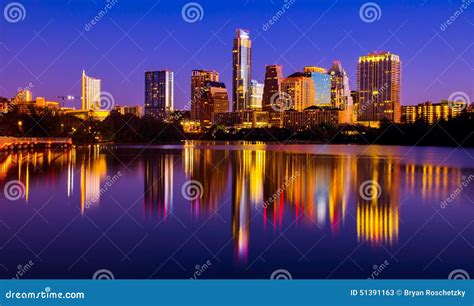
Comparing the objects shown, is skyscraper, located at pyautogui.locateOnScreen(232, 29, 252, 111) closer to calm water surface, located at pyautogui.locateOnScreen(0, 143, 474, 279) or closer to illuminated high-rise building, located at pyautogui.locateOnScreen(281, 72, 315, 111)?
illuminated high-rise building, located at pyautogui.locateOnScreen(281, 72, 315, 111)

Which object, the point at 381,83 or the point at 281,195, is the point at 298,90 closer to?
the point at 381,83

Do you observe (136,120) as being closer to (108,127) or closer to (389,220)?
(108,127)

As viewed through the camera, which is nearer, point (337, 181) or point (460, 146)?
point (337, 181)

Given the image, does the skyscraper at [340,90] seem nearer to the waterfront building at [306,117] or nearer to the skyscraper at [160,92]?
the waterfront building at [306,117]

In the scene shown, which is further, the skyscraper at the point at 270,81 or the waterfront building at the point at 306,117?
the skyscraper at the point at 270,81

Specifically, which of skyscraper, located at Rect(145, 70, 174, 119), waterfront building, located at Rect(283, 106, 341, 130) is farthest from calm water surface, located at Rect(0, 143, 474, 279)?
waterfront building, located at Rect(283, 106, 341, 130)

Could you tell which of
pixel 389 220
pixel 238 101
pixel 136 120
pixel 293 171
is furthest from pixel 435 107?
pixel 389 220

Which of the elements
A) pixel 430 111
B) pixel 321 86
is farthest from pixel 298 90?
pixel 430 111

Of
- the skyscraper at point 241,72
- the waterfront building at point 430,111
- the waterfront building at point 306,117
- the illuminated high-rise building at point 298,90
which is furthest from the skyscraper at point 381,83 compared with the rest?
the skyscraper at point 241,72
